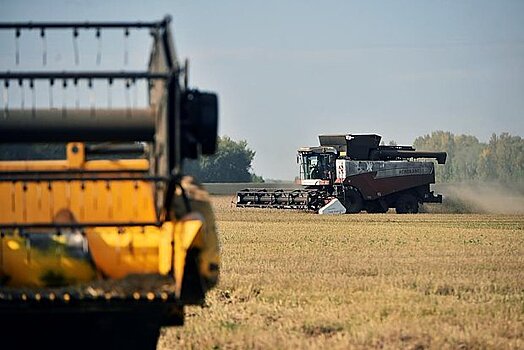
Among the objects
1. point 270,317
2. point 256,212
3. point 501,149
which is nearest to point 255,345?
point 270,317

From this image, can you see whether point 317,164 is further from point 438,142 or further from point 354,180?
point 438,142

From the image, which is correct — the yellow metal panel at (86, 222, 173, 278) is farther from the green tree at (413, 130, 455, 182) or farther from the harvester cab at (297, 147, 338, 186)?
the green tree at (413, 130, 455, 182)

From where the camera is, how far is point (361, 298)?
10.8 m

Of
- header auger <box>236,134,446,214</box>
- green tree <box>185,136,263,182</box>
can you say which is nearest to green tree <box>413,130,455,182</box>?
green tree <box>185,136,263,182</box>

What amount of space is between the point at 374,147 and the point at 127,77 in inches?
1486

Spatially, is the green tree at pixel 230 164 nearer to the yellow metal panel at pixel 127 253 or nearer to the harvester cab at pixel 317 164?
the harvester cab at pixel 317 164

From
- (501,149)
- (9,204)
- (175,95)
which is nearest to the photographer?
(175,95)

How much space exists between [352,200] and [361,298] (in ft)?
99.4

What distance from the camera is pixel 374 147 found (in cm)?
4266

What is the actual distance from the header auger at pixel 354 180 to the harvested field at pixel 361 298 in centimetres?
1990

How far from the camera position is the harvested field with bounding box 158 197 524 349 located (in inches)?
317

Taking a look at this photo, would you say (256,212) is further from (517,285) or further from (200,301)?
(200,301)

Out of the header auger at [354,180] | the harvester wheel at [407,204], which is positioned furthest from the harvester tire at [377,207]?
the harvester wheel at [407,204]

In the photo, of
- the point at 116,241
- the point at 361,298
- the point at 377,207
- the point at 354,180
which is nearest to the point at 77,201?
the point at 116,241
